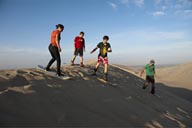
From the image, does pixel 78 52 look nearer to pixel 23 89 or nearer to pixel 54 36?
pixel 54 36

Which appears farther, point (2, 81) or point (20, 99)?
point (2, 81)

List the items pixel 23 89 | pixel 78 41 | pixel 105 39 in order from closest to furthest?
pixel 23 89, pixel 105 39, pixel 78 41

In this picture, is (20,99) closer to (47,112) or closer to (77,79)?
(47,112)

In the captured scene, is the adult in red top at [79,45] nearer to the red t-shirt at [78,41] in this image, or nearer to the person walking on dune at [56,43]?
the red t-shirt at [78,41]

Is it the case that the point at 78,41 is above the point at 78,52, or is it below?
above

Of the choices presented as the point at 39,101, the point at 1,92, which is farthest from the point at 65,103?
the point at 1,92

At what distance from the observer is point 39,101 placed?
5.34 m

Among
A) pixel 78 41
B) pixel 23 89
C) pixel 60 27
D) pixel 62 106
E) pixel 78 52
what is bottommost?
pixel 62 106

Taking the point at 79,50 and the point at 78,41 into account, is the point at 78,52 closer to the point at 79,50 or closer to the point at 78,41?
the point at 79,50

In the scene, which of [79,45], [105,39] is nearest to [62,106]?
[105,39]

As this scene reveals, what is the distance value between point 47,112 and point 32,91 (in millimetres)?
1032

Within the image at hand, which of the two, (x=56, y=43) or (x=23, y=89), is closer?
(x=23, y=89)

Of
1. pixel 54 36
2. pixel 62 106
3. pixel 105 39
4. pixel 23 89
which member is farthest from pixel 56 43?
pixel 62 106

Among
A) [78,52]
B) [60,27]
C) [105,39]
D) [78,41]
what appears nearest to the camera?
[60,27]
